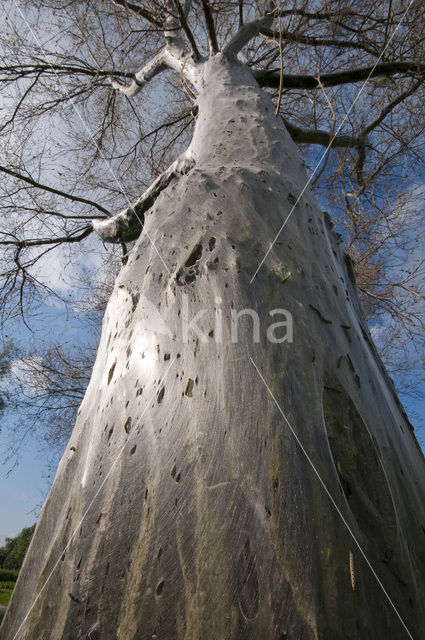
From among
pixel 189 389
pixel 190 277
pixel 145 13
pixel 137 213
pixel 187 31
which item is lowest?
pixel 189 389

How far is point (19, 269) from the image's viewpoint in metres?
5.48

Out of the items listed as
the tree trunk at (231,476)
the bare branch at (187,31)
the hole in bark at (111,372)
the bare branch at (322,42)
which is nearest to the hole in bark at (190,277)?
the tree trunk at (231,476)

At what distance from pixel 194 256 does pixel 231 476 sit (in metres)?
0.68

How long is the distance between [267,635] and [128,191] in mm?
6327

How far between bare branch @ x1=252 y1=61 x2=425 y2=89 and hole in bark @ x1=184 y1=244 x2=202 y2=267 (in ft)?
11.8

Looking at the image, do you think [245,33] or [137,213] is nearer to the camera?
[137,213]

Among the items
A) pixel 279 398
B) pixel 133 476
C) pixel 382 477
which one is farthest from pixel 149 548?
pixel 382 477

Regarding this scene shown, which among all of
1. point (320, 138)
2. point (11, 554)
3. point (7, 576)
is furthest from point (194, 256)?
point (11, 554)

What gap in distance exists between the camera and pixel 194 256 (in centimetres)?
117

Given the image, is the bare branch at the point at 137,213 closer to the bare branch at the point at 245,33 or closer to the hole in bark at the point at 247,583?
the hole in bark at the point at 247,583

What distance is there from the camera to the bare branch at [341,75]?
3.92m

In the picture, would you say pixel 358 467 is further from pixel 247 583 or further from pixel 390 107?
pixel 390 107

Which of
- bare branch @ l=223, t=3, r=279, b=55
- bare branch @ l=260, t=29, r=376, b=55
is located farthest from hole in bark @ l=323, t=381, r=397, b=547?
bare branch @ l=260, t=29, r=376, b=55

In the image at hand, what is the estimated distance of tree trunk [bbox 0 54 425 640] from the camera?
62cm
